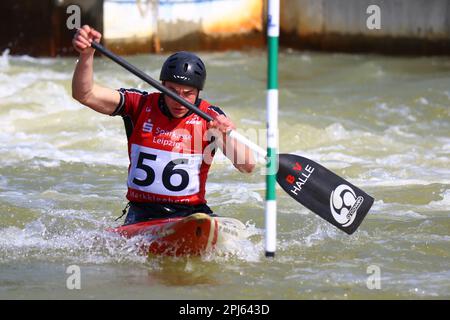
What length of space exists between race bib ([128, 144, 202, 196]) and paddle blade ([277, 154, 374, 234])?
0.50 m

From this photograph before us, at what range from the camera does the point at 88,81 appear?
213 inches

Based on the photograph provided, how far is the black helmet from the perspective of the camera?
5410 millimetres

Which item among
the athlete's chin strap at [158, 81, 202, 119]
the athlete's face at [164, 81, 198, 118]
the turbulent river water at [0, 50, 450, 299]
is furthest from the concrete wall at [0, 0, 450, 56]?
the athlete's face at [164, 81, 198, 118]

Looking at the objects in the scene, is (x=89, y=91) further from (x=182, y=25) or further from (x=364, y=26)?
(x=364, y=26)

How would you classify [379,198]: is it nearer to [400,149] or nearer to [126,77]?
[400,149]

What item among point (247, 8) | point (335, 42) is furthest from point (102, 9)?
point (335, 42)

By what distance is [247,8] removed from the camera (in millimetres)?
14820

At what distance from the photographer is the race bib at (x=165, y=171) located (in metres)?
5.52

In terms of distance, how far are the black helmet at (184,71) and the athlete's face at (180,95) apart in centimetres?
4

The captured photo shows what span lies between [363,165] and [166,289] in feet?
13.1

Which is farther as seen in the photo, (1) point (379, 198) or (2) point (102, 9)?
(2) point (102, 9)

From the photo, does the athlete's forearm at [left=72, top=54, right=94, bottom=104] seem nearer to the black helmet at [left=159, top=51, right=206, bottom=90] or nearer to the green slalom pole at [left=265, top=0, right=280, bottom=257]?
the black helmet at [left=159, top=51, right=206, bottom=90]

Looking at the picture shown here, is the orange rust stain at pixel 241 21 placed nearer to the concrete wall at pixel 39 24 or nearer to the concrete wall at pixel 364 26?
the concrete wall at pixel 364 26
